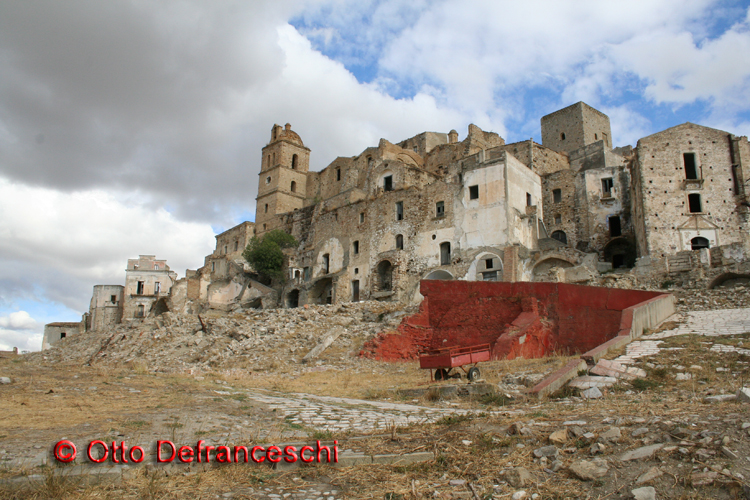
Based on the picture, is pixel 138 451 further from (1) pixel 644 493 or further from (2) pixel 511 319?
(2) pixel 511 319

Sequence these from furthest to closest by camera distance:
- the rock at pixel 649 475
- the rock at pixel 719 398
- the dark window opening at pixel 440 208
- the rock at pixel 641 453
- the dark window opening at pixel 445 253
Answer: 1. the dark window opening at pixel 440 208
2. the dark window opening at pixel 445 253
3. the rock at pixel 719 398
4. the rock at pixel 641 453
5. the rock at pixel 649 475

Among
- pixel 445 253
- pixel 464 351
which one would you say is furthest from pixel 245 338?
pixel 445 253

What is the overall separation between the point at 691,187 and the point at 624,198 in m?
4.73

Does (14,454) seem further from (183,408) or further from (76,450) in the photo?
(183,408)

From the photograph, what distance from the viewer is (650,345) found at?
1053 cm

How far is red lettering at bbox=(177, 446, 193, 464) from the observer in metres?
4.61

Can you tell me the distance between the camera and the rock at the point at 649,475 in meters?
3.86

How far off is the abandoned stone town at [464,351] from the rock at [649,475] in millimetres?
26

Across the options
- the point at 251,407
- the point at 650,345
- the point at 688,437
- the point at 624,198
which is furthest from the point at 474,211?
the point at 688,437

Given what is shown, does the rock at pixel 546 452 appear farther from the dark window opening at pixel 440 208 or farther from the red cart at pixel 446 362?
the dark window opening at pixel 440 208

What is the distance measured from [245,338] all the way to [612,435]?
16.4 meters

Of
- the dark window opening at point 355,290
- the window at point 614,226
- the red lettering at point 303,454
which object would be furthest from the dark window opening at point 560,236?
the red lettering at point 303,454

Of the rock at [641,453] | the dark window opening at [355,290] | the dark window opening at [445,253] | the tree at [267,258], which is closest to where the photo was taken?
the rock at [641,453]

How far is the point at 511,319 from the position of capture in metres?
15.6
